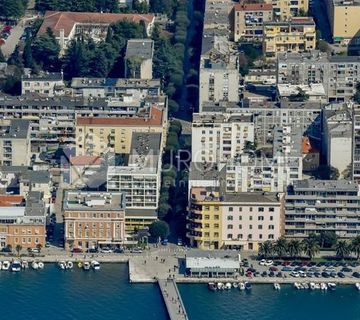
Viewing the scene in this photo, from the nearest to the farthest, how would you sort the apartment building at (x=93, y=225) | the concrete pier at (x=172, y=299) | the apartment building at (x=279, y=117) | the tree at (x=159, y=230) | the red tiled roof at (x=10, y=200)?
the concrete pier at (x=172, y=299) < the apartment building at (x=93, y=225) < the tree at (x=159, y=230) < the red tiled roof at (x=10, y=200) < the apartment building at (x=279, y=117)

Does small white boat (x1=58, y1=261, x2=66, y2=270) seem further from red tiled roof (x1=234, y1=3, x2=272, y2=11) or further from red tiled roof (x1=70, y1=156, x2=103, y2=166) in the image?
red tiled roof (x1=234, y1=3, x2=272, y2=11)

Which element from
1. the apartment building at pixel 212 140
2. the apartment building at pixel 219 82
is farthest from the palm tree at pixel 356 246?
the apartment building at pixel 219 82

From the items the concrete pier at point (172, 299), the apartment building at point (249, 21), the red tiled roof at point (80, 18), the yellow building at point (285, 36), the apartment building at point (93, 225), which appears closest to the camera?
the concrete pier at point (172, 299)

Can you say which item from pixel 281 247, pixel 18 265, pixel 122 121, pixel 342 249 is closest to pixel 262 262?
pixel 281 247

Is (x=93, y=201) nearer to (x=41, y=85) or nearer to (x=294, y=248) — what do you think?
(x=294, y=248)

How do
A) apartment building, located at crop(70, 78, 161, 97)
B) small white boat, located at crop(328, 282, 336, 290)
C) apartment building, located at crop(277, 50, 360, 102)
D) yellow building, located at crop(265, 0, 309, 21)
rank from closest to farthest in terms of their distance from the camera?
small white boat, located at crop(328, 282, 336, 290), apartment building, located at crop(70, 78, 161, 97), apartment building, located at crop(277, 50, 360, 102), yellow building, located at crop(265, 0, 309, 21)

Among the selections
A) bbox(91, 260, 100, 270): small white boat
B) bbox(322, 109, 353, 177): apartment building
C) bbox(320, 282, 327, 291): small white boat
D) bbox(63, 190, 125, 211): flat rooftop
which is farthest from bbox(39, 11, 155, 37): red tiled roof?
bbox(320, 282, 327, 291): small white boat

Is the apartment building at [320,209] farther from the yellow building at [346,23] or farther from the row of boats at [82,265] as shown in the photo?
the yellow building at [346,23]
